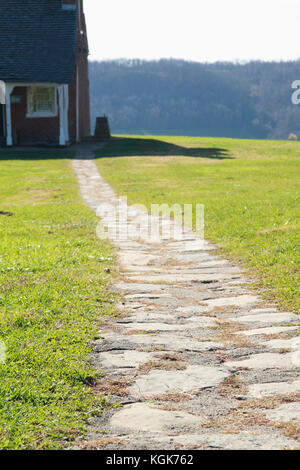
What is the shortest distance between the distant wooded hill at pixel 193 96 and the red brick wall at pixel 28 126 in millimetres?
100603

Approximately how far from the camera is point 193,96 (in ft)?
467

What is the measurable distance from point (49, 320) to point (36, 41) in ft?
85.7

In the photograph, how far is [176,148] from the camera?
2992cm

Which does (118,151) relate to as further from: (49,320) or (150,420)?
(150,420)

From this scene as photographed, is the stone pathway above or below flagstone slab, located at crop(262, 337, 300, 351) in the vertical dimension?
below

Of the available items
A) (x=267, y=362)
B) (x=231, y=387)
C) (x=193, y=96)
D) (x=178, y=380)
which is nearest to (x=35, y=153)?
(x=267, y=362)

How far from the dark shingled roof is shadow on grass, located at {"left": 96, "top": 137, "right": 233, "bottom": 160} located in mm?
4035

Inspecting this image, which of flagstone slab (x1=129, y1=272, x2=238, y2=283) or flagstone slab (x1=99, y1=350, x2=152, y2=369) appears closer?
flagstone slab (x1=99, y1=350, x2=152, y2=369)

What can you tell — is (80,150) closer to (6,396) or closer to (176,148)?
(176,148)

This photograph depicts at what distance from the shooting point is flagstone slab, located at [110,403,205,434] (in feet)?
10.7
